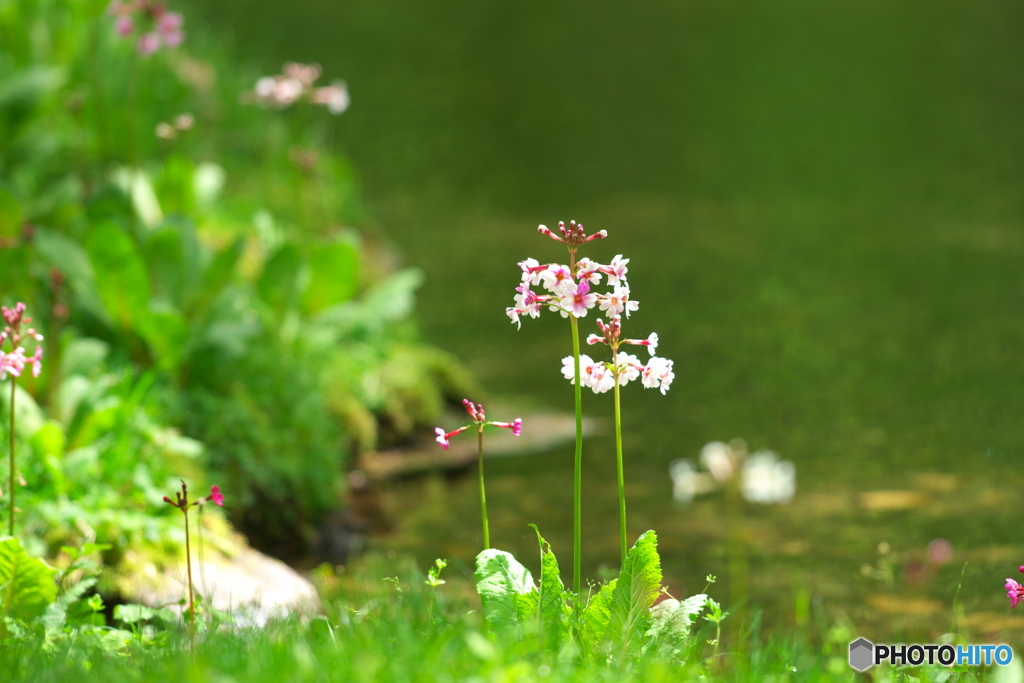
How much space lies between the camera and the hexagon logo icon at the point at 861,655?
7.41 ft

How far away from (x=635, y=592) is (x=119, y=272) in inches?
90.1

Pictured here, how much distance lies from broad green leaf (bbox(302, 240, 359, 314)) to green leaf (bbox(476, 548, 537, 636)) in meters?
2.51

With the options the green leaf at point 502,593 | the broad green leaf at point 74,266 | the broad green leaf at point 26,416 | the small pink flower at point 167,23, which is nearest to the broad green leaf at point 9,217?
the broad green leaf at point 74,266

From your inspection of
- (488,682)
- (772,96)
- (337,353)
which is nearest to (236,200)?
(337,353)

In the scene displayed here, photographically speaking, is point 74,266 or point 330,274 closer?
point 74,266

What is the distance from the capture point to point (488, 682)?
1.55 m

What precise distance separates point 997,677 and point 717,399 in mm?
3248

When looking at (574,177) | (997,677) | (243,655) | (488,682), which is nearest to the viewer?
(488,682)

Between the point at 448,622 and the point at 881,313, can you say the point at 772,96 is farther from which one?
the point at 448,622

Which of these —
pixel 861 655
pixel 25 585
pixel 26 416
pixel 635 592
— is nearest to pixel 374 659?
pixel 635 592

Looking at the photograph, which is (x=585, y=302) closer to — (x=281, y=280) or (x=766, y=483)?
(x=766, y=483)

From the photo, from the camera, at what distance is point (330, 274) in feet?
14.5

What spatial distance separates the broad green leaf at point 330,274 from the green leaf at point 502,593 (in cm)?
251

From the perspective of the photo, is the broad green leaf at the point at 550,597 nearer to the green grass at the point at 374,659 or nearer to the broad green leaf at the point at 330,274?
the green grass at the point at 374,659
